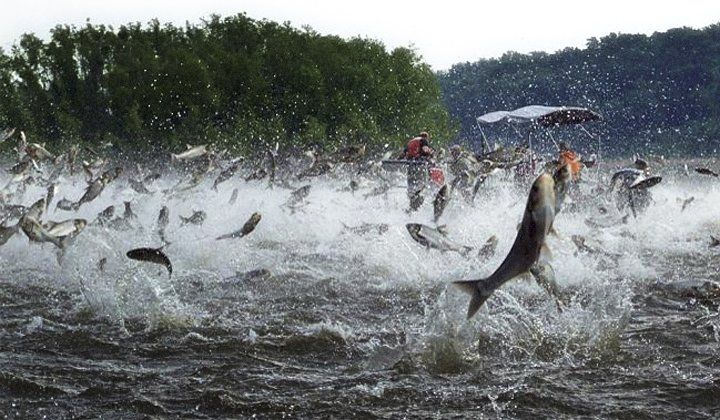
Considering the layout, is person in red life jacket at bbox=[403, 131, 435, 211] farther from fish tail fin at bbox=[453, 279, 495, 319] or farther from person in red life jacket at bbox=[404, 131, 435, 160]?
fish tail fin at bbox=[453, 279, 495, 319]

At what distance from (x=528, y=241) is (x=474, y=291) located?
0.53 metres

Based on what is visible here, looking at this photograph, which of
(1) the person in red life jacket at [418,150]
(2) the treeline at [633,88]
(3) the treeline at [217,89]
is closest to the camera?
(1) the person in red life jacket at [418,150]

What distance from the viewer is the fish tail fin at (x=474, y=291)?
310 inches

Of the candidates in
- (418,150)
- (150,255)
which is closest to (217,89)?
(418,150)

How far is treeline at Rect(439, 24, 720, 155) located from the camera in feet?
361

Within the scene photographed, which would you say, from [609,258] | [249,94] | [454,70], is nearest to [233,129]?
[249,94]

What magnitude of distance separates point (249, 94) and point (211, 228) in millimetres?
34752

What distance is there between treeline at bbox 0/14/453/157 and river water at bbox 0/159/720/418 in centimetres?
3691

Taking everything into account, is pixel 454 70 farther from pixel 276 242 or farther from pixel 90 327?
pixel 90 327

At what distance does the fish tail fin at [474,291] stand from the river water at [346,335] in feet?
2.17

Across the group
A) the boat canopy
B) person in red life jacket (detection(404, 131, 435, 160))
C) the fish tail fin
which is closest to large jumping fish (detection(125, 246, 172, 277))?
the fish tail fin

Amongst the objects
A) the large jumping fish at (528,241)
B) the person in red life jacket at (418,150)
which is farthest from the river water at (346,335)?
the person in red life jacket at (418,150)

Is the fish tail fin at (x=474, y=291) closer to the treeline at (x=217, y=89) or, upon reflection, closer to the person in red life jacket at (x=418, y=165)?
the person in red life jacket at (x=418, y=165)

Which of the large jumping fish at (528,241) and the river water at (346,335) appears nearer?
the large jumping fish at (528,241)
